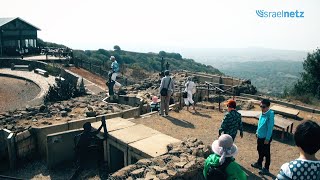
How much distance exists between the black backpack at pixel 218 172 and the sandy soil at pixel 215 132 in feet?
10.6

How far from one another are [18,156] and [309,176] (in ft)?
29.7

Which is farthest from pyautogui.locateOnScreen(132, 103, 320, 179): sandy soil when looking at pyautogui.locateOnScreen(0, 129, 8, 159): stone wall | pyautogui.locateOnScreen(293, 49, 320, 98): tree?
pyautogui.locateOnScreen(293, 49, 320, 98): tree

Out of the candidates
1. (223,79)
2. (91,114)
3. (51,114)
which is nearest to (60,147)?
(91,114)

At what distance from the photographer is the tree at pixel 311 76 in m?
25.2

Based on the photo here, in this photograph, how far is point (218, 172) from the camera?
4004 mm

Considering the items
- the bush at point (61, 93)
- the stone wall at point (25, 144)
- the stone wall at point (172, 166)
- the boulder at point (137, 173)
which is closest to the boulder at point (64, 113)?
the stone wall at point (25, 144)

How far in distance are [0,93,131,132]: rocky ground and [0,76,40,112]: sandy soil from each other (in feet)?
10.1

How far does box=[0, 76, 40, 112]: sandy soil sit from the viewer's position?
54.9 ft

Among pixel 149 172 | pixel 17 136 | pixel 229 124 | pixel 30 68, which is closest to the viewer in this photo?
pixel 149 172

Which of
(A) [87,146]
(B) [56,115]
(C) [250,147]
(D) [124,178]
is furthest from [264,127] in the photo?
(B) [56,115]

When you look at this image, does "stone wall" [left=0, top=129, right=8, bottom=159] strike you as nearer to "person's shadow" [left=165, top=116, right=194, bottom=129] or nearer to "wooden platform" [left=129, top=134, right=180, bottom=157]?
"wooden platform" [left=129, top=134, right=180, bottom=157]

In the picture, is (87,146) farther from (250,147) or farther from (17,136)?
(250,147)

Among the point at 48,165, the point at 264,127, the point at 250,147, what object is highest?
the point at 264,127

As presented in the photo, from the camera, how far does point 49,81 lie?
22.7 meters
